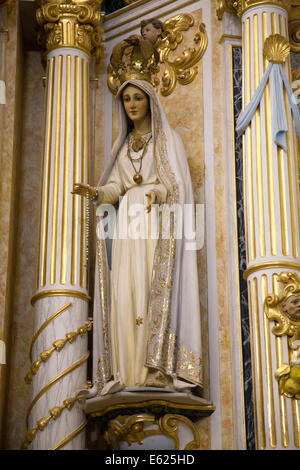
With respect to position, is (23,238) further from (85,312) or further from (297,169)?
(297,169)

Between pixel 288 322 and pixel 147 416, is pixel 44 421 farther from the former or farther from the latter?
pixel 288 322

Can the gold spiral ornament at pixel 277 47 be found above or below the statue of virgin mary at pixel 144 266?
above

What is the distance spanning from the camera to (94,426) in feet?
20.3

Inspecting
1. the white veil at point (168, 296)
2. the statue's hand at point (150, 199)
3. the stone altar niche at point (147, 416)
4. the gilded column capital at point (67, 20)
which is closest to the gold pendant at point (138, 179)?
the white veil at point (168, 296)

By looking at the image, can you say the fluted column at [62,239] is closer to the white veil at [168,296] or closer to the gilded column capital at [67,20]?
the gilded column capital at [67,20]

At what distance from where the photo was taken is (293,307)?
5.62 m

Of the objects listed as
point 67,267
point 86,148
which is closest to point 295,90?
point 86,148

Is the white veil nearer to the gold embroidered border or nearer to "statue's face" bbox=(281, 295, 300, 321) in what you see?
the gold embroidered border

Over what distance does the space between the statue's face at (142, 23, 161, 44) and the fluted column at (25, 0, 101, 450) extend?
348mm

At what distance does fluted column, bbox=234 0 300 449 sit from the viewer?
5484 millimetres

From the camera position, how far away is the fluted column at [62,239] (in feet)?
19.6

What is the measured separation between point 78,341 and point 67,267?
0.50 meters

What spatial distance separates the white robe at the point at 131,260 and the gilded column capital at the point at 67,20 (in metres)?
0.89

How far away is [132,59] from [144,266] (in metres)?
1.70
